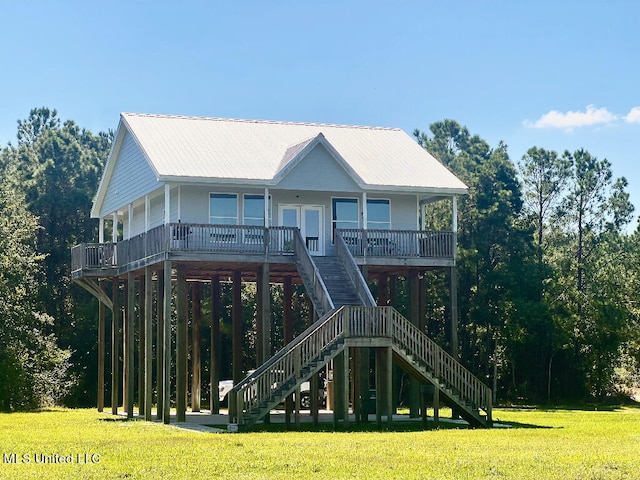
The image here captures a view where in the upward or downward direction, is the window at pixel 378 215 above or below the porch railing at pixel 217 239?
above

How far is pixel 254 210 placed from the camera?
1558 inches

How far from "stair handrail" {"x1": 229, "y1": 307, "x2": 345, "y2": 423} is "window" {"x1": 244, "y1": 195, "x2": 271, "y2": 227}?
703 centimetres

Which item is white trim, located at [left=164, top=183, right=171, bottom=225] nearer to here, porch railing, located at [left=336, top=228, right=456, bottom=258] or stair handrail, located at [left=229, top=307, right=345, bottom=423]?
porch railing, located at [left=336, top=228, right=456, bottom=258]

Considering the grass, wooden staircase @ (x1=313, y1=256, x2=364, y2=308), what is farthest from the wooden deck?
the grass

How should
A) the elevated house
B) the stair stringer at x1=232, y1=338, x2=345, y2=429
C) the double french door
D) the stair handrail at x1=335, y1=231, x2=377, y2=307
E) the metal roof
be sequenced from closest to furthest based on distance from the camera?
the stair stringer at x1=232, y1=338, x2=345, y2=429
the elevated house
the stair handrail at x1=335, y1=231, x2=377, y2=307
the metal roof
the double french door

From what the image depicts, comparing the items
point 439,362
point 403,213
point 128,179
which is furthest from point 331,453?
point 128,179

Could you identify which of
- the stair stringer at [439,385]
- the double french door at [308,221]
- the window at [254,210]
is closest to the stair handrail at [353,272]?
the double french door at [308,221]

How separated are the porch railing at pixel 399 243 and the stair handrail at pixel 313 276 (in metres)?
1.70

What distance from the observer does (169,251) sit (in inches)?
1438

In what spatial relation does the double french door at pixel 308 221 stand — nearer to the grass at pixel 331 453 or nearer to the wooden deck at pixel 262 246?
the wooden deck at pixel 262 246

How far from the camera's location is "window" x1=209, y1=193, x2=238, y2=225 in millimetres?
39094

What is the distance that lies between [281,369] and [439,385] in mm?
4605

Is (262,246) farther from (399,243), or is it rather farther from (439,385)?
(439,385)

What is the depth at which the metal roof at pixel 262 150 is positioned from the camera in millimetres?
38312
